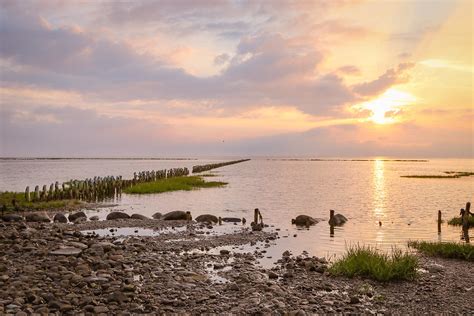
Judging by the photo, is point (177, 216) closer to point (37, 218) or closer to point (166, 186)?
point (37, 218)

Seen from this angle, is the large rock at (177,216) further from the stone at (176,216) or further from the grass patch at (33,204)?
the grass patch at (33,204)

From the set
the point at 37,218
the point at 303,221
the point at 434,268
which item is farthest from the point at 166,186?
Answer: the point at 434,268

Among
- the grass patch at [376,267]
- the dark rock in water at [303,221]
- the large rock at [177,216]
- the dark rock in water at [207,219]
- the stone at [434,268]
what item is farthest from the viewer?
the dark rock in water at [303,221]

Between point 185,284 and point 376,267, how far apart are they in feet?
20.0

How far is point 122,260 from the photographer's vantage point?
45.0ft

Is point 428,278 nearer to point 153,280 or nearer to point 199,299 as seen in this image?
point 199,299

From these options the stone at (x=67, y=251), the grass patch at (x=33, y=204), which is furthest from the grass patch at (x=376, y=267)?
the grass patch at (x=33, y=204)

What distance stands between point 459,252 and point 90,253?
1440 centimetres

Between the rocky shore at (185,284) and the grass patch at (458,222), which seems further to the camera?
the grass patch at (458,222)

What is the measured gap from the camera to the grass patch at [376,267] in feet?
43.5

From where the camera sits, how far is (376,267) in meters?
13.4

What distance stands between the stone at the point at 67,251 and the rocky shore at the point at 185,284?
3cm

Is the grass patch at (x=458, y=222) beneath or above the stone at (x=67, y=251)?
beneath

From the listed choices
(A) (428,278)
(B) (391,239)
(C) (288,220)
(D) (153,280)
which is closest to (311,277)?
(A) (428,278)
